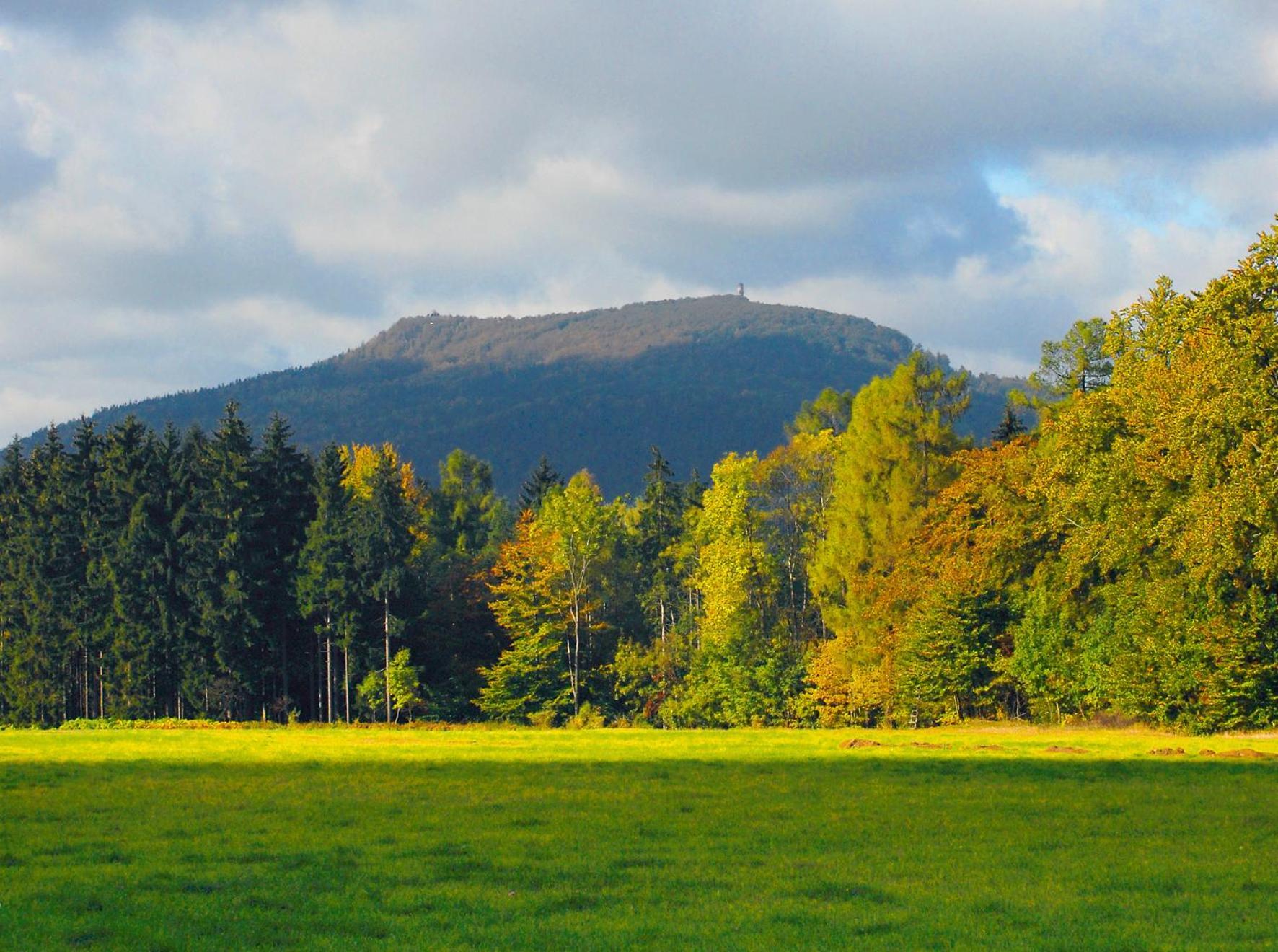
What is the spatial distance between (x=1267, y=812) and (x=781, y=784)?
9482 millimetres

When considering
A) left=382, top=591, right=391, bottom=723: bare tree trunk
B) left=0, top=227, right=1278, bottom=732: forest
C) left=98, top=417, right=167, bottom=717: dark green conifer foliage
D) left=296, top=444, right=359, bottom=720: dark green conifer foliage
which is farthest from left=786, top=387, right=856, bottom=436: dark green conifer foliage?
left=98, top=417, right=167, bottom=717: dark green conifer foliage

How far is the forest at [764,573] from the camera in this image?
46.3 meters

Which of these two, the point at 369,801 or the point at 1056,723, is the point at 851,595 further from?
the point at 369,801

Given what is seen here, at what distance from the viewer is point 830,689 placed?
68750mm

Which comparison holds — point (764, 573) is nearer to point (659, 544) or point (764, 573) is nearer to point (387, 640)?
point (659, 544)

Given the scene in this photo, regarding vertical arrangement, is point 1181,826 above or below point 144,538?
below

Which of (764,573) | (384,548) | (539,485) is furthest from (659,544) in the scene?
(384,548)

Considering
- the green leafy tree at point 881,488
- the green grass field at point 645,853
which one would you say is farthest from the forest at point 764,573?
the green grass field at point 645,853

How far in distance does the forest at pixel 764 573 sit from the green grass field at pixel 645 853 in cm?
1462

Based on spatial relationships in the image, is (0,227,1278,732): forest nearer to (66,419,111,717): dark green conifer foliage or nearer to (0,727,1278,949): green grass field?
(66,419,111,717): dark green conifer foliage

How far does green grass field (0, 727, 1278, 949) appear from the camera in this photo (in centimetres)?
1320

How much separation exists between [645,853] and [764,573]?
201ft

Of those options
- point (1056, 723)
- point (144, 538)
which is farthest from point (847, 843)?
point (144, 538)

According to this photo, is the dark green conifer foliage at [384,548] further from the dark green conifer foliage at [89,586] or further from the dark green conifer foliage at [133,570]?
the dark green conifer foliage at [89,586]
